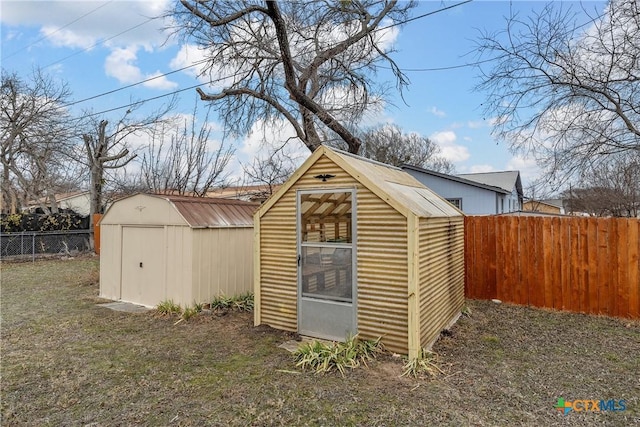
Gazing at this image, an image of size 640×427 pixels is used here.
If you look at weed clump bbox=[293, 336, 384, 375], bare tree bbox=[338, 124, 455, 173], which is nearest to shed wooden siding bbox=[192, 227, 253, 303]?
weed clump bbox=[293, 336, 384, 375]

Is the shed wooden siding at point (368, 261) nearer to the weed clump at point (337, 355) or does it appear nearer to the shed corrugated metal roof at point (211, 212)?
the weed clump at point (337, 355)

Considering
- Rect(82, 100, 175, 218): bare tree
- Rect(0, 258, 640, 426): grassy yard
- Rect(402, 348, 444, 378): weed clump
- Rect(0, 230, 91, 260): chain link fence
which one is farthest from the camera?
Rect(82, 100, 175, 218): bare tree

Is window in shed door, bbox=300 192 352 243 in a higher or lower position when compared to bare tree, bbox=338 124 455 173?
lower

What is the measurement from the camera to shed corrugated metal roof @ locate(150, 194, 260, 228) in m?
6.81

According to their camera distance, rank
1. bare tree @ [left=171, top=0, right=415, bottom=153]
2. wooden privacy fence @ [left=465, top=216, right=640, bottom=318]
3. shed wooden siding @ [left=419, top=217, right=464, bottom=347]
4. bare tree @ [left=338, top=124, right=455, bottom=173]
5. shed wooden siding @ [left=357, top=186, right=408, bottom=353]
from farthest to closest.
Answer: bare tree @ [left=338, top=124, right=455, bottom=173] → bare tree @ [left=171, top=0, right=415, bottom=153] → wooden privacy fence @ [left=465, top=216, right=640, bottom=318] → shed wooden siding @ [left=419, top=217, right=464, bottom=347] → shed wooden siding @ [left=357, top=186, right=408, bottom=353]

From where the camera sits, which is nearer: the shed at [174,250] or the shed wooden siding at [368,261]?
the shed wooden siding at [368,261]

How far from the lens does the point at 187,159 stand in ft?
48.2

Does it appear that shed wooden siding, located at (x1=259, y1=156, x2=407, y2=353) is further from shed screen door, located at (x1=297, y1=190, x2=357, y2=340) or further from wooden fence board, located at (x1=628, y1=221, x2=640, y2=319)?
wooden fence board, located at (x1=628, y1=221, x2=640, y2=319)

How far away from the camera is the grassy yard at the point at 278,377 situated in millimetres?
3203

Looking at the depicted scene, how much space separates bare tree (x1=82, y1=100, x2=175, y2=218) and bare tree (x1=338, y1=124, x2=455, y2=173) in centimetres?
1374

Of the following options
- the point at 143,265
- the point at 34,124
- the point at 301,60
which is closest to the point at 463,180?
the point at 301,60

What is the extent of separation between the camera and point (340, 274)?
15.9 ft

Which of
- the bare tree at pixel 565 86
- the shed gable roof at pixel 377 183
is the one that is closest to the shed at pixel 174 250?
the shed gable roof at pixel 377 183

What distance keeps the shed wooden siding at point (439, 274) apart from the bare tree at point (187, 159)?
11.1 m
